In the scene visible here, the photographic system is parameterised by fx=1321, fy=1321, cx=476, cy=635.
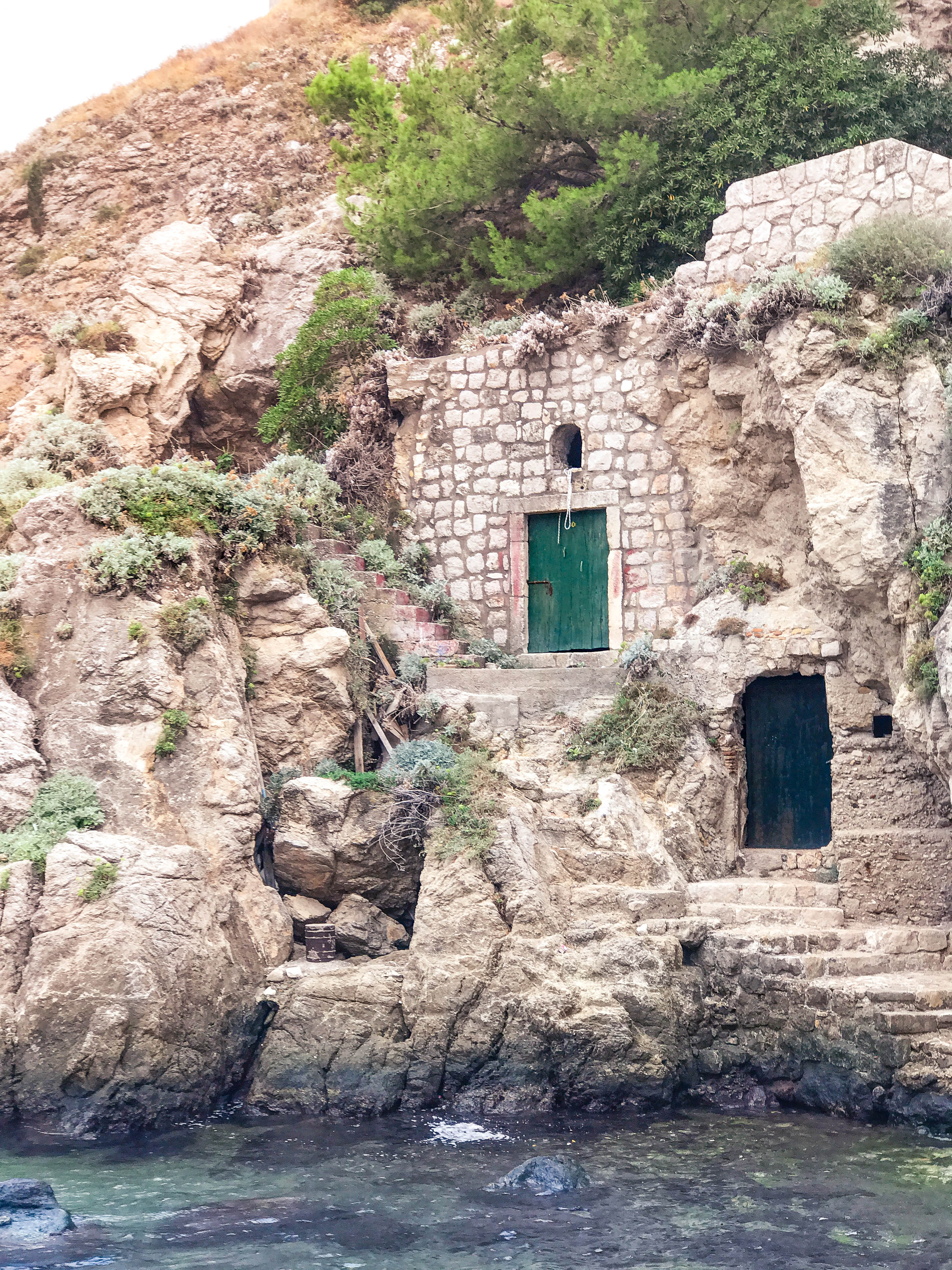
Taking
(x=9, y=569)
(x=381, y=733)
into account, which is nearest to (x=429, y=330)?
(x=381, y=733)

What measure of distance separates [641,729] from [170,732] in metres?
5.06

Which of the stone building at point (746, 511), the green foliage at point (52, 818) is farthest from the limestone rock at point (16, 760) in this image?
the stone building at point (746, 511)

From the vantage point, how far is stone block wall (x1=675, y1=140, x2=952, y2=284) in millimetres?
14703

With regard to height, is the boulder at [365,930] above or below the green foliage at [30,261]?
below

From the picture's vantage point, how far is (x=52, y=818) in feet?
40.9

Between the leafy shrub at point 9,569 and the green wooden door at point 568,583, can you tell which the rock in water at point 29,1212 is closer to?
the leafy shrub at point 9,569

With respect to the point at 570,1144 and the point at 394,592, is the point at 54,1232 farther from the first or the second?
the point at 394,592

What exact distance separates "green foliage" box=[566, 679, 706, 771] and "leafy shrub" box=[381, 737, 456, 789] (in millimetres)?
1502

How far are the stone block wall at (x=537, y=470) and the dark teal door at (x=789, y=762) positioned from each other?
1622 millimetres

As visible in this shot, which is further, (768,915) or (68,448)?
(68,448)

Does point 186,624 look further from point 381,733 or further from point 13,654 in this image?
point 381,733

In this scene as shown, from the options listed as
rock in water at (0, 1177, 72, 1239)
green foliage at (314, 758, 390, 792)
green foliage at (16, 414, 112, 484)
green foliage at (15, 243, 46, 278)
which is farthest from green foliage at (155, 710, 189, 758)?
green foliage at (15, 243, 46, 278)

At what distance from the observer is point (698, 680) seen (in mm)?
15094

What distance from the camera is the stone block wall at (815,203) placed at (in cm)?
1470
